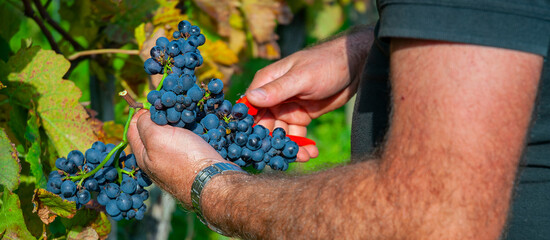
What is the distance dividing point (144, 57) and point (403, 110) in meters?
1.34

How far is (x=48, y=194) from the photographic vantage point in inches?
63.0

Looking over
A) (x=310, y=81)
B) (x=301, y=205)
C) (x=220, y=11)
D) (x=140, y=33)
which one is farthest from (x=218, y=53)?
(x=301, y=205)

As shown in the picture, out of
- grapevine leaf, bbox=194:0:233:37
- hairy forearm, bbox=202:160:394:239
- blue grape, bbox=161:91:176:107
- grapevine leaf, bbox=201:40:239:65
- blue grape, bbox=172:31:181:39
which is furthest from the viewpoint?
grapevine leaf, bbox=194:0:233:37

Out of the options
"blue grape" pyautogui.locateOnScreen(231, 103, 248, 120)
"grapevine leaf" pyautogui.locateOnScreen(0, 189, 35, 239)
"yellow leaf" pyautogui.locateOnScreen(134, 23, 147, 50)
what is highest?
"blue grape" pyautogui.locateOnScreen(231, 103, 248, 120)

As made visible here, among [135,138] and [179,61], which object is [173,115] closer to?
[179,61]

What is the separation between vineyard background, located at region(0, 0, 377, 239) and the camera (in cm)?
179

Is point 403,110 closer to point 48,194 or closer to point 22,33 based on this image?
point 48,194

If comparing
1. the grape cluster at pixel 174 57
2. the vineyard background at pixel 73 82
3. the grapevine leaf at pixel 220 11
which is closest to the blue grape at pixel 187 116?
the grape cluster at pixel 174 57

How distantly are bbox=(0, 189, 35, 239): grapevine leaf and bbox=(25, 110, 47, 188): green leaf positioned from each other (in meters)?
0.13

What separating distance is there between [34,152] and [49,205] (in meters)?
0.22

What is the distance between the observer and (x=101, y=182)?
1.74m

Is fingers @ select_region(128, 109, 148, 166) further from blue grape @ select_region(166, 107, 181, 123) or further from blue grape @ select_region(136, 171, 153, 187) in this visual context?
blue grape @ select_region(166, 107, 181, 123)

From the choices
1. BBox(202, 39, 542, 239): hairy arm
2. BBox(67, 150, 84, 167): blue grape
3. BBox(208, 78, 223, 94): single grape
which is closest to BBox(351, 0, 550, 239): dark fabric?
BBox(202, 39, 542, 239): hairy arm

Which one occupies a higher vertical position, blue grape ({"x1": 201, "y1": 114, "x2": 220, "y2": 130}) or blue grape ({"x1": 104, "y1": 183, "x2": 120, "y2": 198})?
blue grape ({"x1": 201, "y1": 114, "x2": 220, "y2": 130})
